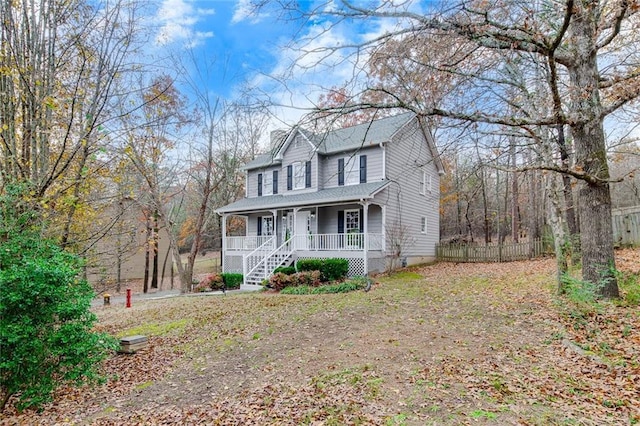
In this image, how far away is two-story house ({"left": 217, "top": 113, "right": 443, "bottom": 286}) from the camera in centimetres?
1625

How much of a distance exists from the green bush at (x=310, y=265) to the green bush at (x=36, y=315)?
32.4 ft

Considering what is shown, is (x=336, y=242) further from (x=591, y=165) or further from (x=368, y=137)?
(x=591, y=165)

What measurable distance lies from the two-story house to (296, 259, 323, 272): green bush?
4.83 feet

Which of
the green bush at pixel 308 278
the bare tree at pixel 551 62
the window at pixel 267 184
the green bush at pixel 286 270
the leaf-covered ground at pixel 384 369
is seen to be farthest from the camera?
the window at pixel 267 184

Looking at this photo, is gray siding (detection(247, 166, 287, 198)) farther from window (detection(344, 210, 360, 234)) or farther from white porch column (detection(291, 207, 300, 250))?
window (detection(344, 210, 360, 234))

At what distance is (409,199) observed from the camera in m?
18.8

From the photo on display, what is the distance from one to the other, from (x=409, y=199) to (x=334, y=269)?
248 inches

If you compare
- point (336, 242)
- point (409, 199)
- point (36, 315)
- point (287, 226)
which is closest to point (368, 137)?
point (409, 199)

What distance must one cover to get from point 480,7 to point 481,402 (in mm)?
6194

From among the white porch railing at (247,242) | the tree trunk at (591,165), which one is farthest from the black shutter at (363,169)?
the tree trunk at (591,165)

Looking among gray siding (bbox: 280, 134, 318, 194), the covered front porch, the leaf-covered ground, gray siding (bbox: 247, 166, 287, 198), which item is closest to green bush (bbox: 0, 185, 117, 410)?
the leaf-covered ground

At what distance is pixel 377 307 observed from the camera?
9070mm

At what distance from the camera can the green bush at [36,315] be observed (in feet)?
15.4

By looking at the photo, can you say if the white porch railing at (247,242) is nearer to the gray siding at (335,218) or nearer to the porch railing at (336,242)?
the porch railing at (336,242)
